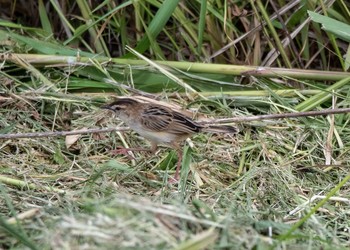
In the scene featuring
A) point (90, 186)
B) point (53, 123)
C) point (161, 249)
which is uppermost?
point (161, 249)

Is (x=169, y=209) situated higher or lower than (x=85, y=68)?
higher

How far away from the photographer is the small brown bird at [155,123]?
15.9 ft

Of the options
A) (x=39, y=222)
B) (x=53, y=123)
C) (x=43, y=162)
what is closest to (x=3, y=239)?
(x=39, y=222)

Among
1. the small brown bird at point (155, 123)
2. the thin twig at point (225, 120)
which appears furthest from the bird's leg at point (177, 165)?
the thin twig at point (225, 120)

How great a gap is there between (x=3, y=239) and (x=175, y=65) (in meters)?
2.49

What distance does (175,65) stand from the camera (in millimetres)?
5574

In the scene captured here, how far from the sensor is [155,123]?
4.89 m

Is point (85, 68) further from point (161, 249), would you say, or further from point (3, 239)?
point (161, 249)

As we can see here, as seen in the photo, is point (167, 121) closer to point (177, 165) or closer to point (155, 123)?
point (155, 123)

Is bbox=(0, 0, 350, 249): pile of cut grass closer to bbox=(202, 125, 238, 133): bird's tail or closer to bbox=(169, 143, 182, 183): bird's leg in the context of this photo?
bbox=(169, 143, 182, 183): bird's leg

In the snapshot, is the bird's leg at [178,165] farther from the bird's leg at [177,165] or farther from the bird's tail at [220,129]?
the bird's tail at [220,129]

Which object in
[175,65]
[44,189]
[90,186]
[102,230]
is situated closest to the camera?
[102,230]

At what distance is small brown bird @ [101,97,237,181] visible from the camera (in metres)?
4.84

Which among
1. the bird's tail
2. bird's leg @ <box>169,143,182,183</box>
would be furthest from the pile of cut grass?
the bird's tail
